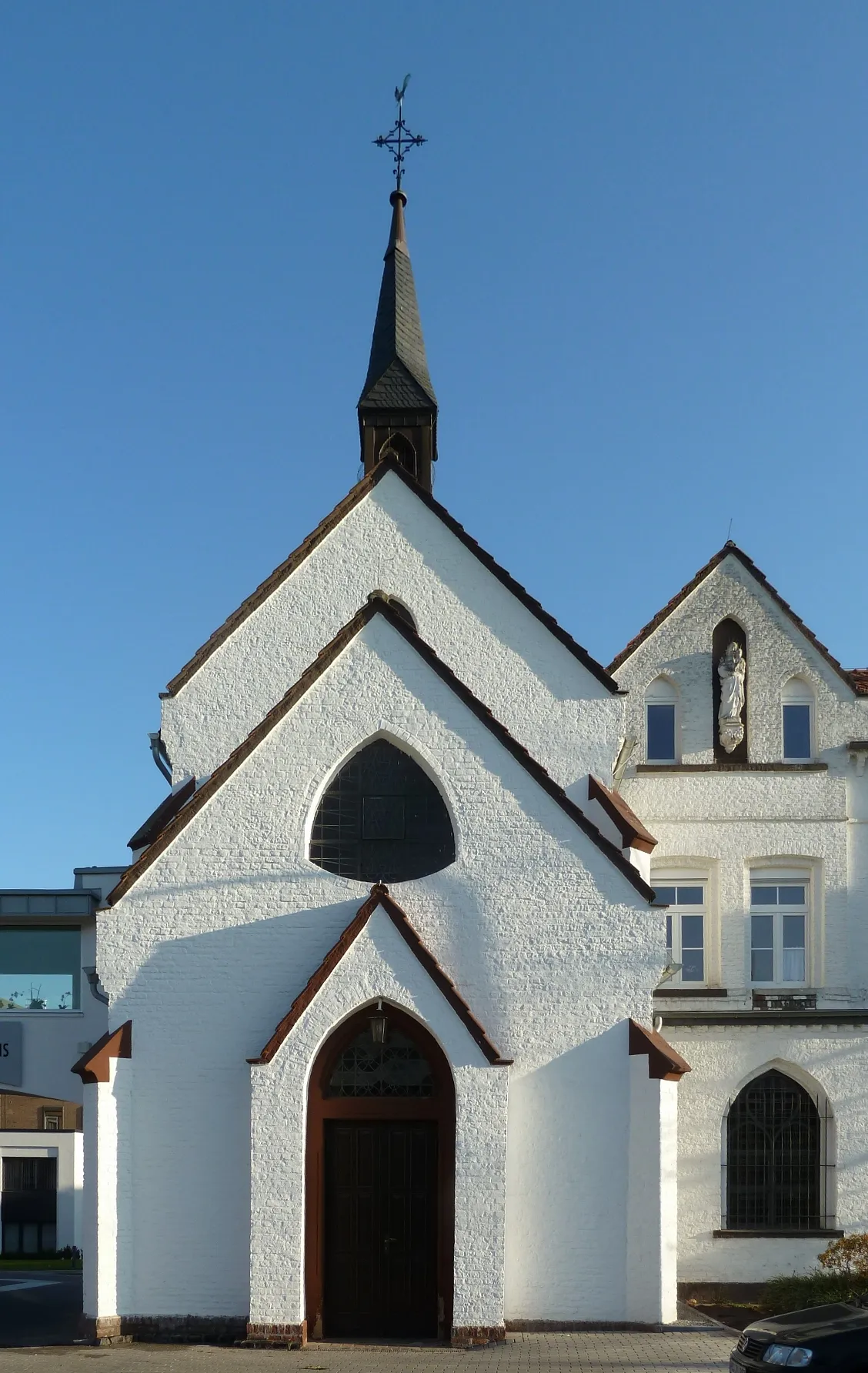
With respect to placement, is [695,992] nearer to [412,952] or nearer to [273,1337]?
[412,952]

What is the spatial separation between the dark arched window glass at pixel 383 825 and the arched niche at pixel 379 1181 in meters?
1.96

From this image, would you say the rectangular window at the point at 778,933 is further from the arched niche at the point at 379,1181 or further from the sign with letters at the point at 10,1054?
the sign with letters at the point at 10,1054

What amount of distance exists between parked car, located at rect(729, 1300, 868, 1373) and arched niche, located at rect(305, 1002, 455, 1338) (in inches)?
187

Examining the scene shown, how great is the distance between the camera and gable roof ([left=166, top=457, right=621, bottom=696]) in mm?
20250

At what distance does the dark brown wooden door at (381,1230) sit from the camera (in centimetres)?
1659

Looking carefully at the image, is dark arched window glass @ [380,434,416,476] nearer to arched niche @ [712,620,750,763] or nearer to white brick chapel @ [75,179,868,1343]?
white brick chapel @ [75,179,868,1343]

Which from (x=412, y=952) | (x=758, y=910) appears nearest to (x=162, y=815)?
(x=412, y=952)

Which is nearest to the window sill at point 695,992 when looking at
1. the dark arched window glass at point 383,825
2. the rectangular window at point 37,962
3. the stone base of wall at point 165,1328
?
the dark arched window glass at point 383,825

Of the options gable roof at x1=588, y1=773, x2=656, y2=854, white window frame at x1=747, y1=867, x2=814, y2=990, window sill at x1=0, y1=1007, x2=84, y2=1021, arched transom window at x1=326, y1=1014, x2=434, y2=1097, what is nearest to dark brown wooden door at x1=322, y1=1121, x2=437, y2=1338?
arched transom window at x1=326, y1=1014, x2=434, y2=1097

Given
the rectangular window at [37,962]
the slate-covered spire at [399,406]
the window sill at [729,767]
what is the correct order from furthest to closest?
the rectangular window at [37,962] → the slate-covered spire at [399,406] → the window sill at [729,767]

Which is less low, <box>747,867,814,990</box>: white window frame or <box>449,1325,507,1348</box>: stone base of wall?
<box>747,867,814,990</box>: white window frame

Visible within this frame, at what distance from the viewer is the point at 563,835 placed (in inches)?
691

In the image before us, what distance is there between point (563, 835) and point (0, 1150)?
66.2 feet

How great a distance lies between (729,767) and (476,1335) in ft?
31.1
